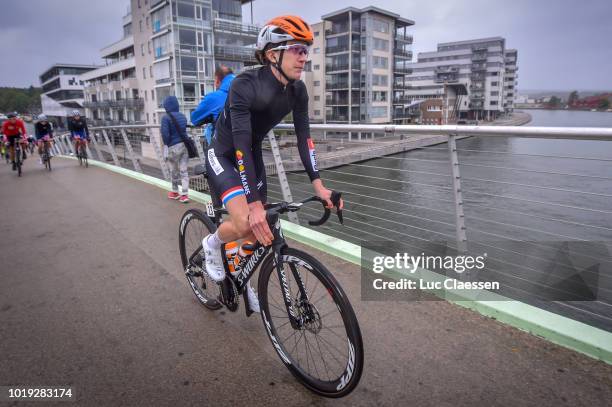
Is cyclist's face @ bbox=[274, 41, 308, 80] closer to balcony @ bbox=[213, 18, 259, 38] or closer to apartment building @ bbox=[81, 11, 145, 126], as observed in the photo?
balcony @ bbox=[213, 18, 259, 38]

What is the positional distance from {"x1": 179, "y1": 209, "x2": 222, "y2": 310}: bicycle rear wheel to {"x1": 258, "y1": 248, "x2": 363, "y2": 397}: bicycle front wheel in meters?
0.77

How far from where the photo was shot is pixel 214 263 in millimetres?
2760

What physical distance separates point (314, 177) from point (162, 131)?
552 cm

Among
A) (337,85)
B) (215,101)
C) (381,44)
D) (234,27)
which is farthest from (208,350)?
(381,44)

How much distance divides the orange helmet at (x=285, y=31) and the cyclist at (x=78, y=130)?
40.6 feet

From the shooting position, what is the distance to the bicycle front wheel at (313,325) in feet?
6.50

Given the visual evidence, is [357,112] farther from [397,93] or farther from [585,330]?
[585,330]

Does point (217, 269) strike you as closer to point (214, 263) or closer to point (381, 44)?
point (214, 263)

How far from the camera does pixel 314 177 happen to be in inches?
104

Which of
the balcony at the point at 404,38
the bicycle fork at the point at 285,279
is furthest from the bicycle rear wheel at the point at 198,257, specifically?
the balcony at the point at 404,38

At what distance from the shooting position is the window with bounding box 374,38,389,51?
55.4 m

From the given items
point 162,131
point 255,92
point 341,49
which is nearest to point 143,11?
point 341,49

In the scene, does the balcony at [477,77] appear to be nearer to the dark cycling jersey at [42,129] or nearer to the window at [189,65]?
the window at [189,65]

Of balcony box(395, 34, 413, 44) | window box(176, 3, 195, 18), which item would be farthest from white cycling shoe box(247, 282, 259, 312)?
balcony box(395, 34, 413, 44)
